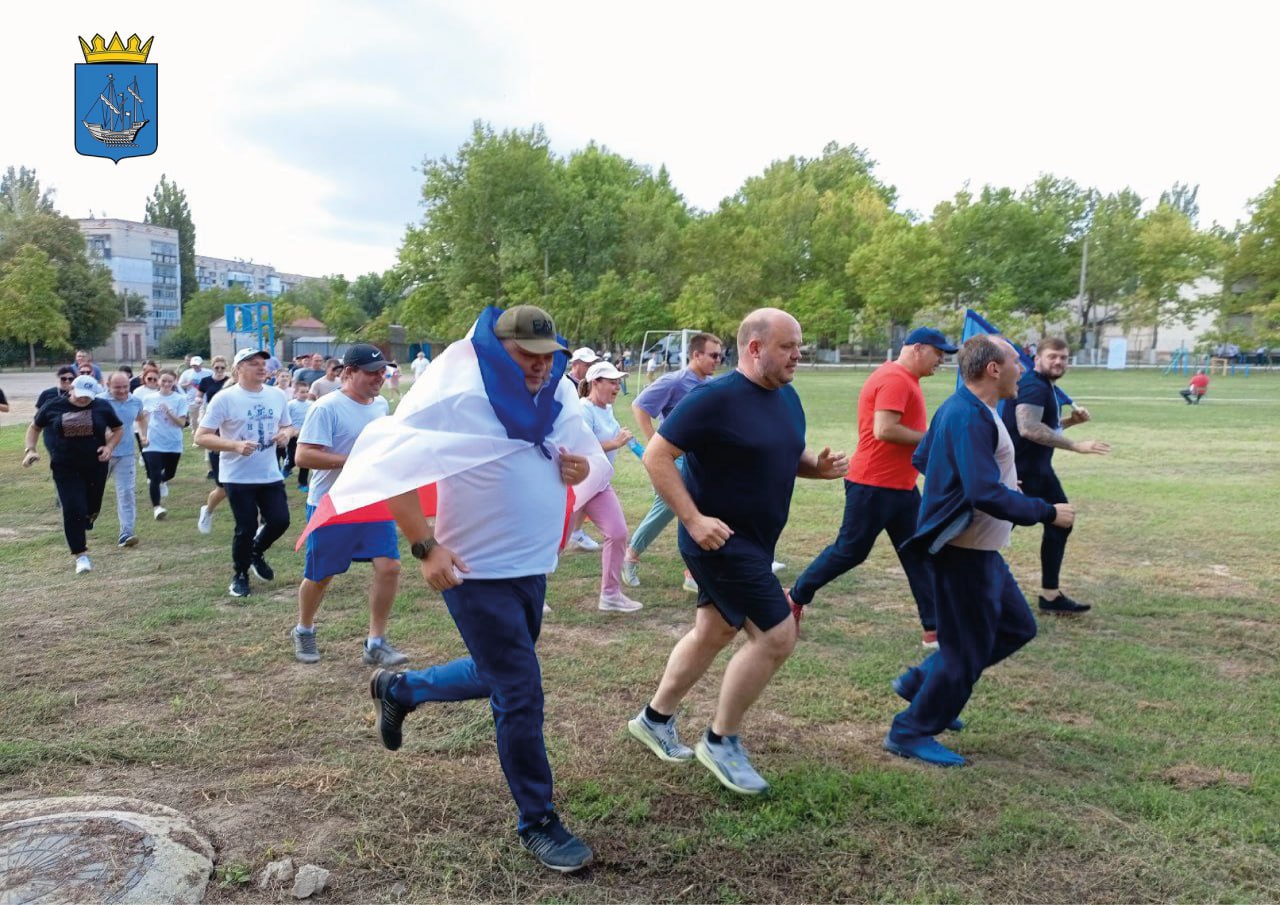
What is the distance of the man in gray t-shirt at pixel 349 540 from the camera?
546cm

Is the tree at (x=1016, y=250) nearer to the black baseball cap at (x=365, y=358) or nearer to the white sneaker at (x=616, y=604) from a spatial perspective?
the white sneaker at (x=616, y=604)

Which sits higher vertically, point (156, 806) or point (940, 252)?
point (940, 252)

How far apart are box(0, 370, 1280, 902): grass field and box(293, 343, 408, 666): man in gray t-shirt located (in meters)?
0.23

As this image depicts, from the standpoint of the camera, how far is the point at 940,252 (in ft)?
191

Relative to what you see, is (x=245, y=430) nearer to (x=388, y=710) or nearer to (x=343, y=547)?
(x=343, y=547)

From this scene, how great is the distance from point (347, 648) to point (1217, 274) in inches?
2601

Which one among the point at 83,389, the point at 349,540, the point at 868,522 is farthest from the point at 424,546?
the point at 83,389

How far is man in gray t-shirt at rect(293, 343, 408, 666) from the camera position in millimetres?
5465

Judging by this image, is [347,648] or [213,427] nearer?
[347,648]

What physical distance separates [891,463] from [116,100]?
37.7ft

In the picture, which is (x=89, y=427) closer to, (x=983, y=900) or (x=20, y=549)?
(x=20, y=549)

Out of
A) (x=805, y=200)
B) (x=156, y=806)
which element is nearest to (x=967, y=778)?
(x=156, y=806)

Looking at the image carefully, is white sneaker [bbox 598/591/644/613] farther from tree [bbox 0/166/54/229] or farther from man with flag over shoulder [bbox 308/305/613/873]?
tree [bbox 0/166/54/229]

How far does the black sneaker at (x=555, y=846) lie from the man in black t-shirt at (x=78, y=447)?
6498mm
